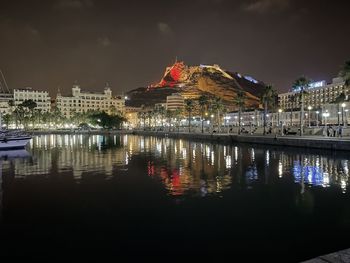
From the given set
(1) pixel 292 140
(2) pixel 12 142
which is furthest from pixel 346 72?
(2) pixel 12 142

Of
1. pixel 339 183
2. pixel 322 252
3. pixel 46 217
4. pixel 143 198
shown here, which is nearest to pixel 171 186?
pixel 143 198

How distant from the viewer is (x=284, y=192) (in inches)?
998

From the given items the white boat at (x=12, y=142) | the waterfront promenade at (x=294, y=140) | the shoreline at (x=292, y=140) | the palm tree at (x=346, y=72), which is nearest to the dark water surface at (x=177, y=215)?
the shoreline at (x=292, y=140)

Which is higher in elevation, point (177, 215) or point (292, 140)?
point (292, 140)

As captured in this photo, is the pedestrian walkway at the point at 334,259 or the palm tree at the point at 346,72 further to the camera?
the palm tree at the point at 346,72

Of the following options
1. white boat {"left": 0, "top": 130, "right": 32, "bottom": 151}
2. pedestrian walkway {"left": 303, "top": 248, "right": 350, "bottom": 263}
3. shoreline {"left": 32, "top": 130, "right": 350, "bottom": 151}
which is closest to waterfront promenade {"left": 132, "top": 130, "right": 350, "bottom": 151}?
shoreline {"left": 32, "top": 130, "right": 350, "bottom": 151}

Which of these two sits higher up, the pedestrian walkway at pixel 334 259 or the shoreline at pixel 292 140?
the shoreline at pixel 292 140

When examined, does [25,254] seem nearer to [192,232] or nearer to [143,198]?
[192,232]

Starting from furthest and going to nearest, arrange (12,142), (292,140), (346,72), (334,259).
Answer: (12,142), (346,72), (292,140), (334,259)

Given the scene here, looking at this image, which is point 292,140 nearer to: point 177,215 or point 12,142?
point 177,215

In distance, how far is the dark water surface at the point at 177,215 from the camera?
14625mm

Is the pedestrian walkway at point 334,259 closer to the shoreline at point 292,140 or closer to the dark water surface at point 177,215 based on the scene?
the dark water surface at point 177,215

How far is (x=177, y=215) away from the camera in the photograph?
19.3 metres

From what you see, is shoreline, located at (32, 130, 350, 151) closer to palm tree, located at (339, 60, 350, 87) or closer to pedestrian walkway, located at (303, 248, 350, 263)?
palm tree, located at (339, 60, 350, 87)
